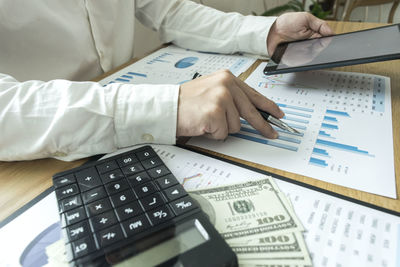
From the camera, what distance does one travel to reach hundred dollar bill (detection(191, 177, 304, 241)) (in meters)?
0.28

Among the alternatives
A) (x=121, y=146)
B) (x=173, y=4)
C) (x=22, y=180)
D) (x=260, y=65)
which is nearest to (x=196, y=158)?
(x=121, y=146)

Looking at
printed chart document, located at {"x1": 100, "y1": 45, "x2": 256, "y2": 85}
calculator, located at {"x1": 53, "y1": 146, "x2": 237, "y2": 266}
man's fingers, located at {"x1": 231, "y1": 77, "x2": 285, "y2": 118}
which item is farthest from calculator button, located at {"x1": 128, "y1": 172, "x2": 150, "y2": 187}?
printed chart document, located at {"x1": 100, "y1": 45, "x2": 256, "y2": 85}

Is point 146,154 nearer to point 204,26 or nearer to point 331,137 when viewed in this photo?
point 331,137

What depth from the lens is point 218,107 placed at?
1.31 ft

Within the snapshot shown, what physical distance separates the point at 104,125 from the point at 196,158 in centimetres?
15

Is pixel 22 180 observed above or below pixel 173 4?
below

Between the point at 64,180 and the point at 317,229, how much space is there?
0.30 meters

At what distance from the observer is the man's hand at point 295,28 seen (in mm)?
701

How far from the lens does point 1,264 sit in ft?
0.87

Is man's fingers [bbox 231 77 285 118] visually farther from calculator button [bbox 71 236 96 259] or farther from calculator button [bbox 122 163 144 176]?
calculator button [bbox 71 236 96 259]

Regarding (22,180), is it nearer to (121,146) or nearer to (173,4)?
(121,146)

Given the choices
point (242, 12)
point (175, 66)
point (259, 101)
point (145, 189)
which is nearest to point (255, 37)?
point (175, 66)

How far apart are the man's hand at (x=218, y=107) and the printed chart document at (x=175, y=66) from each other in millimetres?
197

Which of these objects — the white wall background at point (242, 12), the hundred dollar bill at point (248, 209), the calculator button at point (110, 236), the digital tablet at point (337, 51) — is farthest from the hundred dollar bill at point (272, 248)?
→ the white wall background at point (242, 12)
